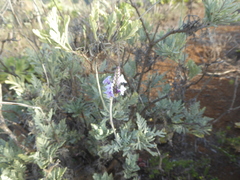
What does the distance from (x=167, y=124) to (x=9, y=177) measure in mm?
1343

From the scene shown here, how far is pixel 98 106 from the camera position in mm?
1599

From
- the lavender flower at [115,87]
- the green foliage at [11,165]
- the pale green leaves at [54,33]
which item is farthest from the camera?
the green foliage at [11,165]

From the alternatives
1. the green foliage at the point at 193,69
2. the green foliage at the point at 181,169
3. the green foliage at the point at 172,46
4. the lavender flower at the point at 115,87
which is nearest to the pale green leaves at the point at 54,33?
the lavender flower at the point at 115,87

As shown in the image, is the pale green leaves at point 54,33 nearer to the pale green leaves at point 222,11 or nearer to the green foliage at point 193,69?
the pale green leaves at point 222,11

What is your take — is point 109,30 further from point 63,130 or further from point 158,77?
point 158,77

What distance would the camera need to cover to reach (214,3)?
1199 millimetres

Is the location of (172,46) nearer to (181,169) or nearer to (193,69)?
(193,69)

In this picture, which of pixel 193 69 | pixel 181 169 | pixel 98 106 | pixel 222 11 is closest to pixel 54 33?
pixel 98 106

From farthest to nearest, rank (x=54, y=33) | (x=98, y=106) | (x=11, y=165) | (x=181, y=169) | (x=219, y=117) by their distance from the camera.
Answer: (x=181, y=169), (x=219, y=117), (x=98, y=106), (x=11, y=165), (x=54, y=33)

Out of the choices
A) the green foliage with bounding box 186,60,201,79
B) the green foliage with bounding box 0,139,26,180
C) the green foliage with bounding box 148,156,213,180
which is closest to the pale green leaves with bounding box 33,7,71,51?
the green foliage with bounding box 0,139,26,180

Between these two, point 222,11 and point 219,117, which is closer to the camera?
point 222,11

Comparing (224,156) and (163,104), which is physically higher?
(163,104)

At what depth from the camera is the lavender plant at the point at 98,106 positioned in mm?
1106

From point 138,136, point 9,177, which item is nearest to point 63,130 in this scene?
point 9,177
